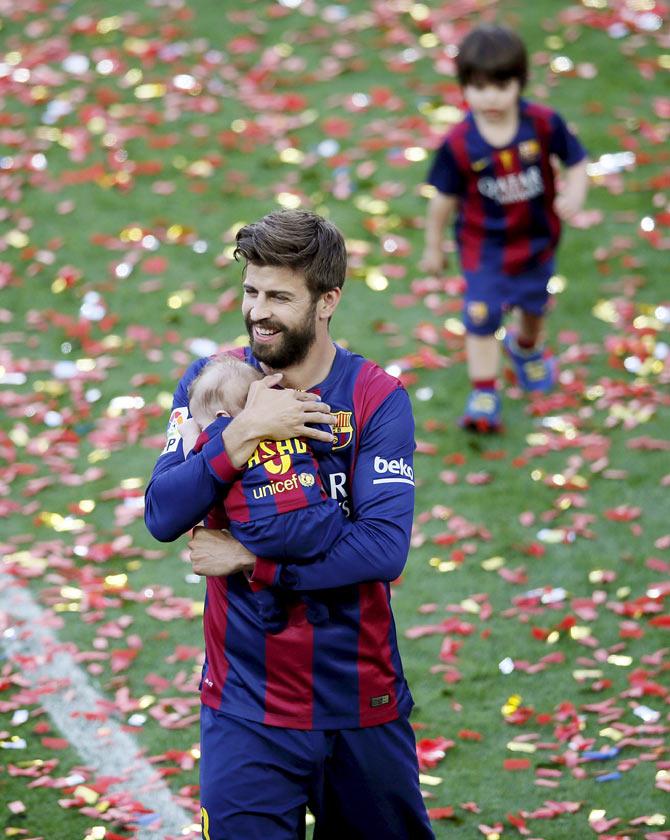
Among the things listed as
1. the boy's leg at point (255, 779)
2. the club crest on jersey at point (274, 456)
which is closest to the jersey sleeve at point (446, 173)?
the club crest on jersey at point (274, 456)

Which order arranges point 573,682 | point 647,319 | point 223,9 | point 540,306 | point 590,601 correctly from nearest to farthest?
point 573,682 → point 590,601 → point 540,306 → point 647,319 → point 223,9

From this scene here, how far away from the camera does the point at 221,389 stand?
349cm

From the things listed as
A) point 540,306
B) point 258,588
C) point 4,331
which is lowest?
point 4,331

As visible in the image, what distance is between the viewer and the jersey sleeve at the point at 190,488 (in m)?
3.32

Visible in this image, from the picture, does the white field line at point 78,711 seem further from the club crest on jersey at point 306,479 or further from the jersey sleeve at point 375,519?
the club crest on jersey at point 306,479

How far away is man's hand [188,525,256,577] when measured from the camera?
3359mm

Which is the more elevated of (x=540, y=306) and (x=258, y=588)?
(x=258, y=588)

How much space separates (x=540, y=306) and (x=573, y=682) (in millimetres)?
2459

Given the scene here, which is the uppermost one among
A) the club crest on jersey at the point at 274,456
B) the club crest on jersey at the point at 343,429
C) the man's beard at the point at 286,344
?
the man's beard at the point at 286,344

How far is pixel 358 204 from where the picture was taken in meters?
9.46

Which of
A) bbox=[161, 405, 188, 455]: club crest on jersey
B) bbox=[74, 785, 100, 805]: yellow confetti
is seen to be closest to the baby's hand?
bbox=[161, 405, 188, 455]: club crest on jersey

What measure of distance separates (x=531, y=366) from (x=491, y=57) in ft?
5.99

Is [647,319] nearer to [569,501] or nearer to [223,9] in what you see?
[569,501]

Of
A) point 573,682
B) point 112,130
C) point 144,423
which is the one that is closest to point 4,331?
point 144,423
